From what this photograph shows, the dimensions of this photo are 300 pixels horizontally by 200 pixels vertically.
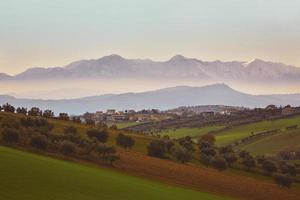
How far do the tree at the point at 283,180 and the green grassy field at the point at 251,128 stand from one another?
74.8 m

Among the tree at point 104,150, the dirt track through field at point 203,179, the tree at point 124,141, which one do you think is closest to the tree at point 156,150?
the tree at point 124,141

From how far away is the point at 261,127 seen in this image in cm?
16988

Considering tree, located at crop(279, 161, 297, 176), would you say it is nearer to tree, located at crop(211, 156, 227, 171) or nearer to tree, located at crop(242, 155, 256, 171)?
tree, located at crop(242, 155, 256, 171)

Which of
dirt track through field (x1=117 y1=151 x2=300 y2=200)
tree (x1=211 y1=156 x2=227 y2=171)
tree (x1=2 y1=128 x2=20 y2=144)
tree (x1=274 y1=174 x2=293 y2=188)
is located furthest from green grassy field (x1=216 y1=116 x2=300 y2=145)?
tree (x1=2 y1=128 x2=20 y2=144)

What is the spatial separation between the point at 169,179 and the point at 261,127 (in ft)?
386

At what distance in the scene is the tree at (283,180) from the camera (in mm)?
68250

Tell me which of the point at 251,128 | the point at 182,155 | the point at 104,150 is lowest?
the point at 182,155

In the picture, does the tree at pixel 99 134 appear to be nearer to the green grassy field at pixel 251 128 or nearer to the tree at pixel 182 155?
the tree at pixel 182 155

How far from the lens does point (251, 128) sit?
558ft

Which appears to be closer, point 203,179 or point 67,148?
point 67,148

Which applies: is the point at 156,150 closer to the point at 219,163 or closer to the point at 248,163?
the point at 219,163

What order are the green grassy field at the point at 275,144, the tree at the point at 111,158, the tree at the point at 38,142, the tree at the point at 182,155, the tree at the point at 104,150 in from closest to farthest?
the tree at the point at 38,142 < the tree at the point at 111,158 < the tree at the point at 104,150 < the tree at the point at 182,155 < the green grassy field at the point at 275,144

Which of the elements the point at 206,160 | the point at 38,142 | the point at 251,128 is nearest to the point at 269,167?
the point at 206,160

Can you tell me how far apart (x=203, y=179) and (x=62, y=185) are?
2822 centimetres
